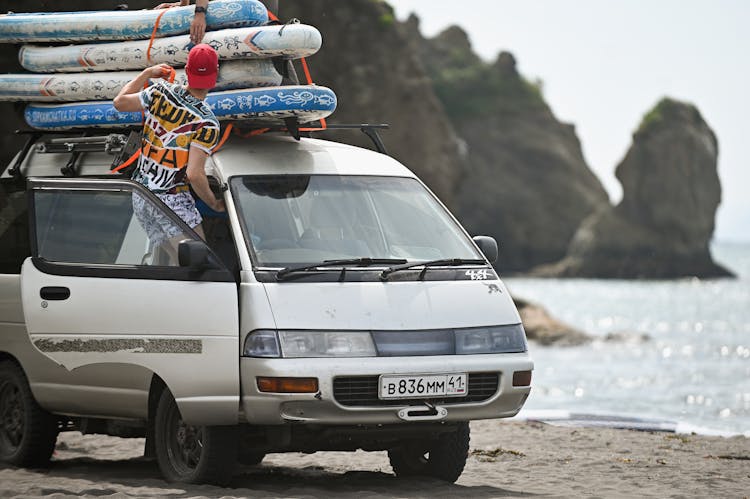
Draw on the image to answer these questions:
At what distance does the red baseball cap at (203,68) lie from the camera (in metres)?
8.73

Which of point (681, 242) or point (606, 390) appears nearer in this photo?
point (606, 390)

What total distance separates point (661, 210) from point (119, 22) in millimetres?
119925

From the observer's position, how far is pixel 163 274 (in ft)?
27.2

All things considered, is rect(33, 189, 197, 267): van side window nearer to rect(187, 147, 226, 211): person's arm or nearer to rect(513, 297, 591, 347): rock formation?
rect(187, 147, 226, 211): person's arm

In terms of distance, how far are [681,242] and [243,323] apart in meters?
122

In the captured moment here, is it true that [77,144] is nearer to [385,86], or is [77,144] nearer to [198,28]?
[198,28]

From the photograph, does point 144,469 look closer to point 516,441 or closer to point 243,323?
point 243,323

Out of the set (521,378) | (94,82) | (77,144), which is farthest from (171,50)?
(521,378)

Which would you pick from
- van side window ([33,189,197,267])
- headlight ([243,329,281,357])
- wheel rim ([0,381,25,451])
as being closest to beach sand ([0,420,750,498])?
wheel rim ([0,381,25,451])

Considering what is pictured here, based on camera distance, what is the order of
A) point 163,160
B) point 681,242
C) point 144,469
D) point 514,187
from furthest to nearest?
point 514,187 → point 681,242 → point 144,469 → point 163,160

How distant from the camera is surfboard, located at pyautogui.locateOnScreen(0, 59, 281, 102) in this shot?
923 cm

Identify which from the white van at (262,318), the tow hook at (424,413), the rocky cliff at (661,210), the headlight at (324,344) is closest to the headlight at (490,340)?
the white van at (262,318)

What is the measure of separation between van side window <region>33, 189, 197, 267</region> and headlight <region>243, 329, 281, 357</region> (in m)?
0.79

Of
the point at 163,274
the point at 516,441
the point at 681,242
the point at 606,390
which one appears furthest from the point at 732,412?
the point at 681,242
